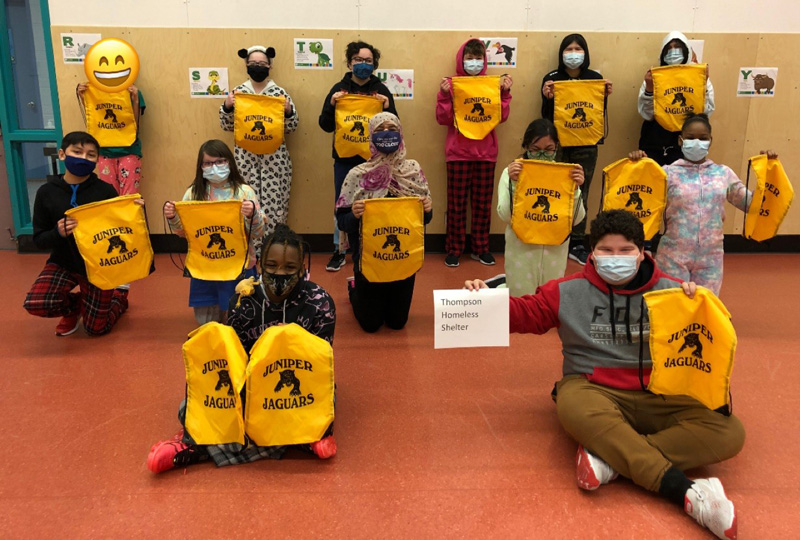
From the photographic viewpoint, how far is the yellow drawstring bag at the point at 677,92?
498 centimetres

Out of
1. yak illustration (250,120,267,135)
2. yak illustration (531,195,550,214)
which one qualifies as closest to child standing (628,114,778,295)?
yak illustration (531,195,550,214)

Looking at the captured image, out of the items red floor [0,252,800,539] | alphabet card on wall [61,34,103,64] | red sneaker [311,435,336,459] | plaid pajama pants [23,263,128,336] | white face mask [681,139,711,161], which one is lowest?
red floor [0,252,800,539]

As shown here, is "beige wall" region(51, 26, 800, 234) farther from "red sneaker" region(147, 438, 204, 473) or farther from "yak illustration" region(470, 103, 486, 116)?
"red sneaker" region(147, 438, 204, 473)

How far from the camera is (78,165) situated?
3.69m

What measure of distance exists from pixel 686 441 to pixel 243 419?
5.57 feet

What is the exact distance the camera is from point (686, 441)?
2.37 metres

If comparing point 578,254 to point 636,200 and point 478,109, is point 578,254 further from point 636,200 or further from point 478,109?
point 636,200

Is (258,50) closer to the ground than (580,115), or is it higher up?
higher up

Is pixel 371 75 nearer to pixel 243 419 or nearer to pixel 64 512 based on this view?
pixel 243 419

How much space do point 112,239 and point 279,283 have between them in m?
1.52

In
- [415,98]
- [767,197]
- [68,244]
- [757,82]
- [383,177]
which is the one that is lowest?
[68,244]

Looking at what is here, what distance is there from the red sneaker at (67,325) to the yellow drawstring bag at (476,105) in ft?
10.7

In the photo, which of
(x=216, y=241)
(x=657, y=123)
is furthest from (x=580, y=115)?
(x=216, y=241)

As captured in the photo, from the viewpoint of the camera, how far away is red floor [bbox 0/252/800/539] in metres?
2.20
